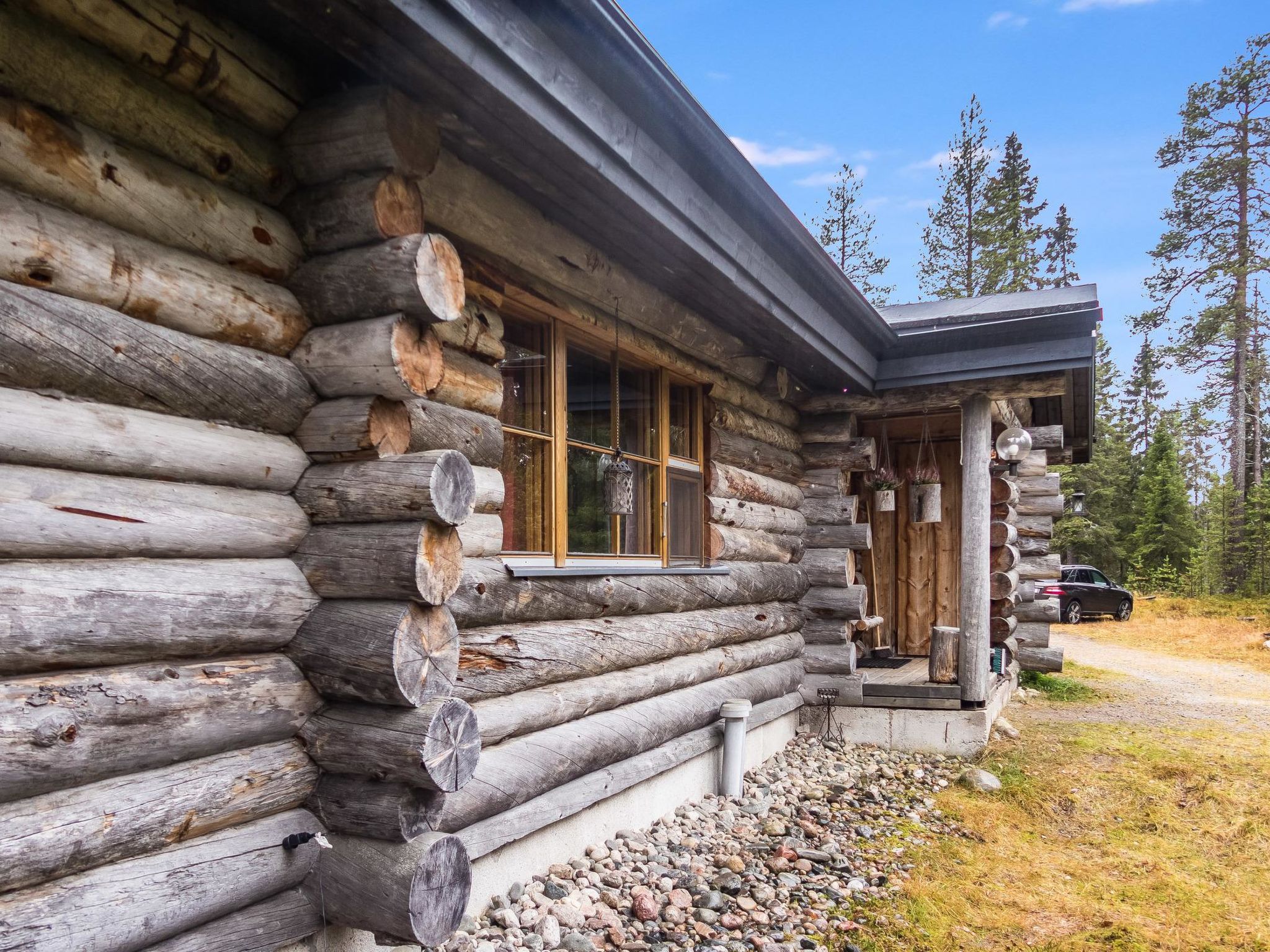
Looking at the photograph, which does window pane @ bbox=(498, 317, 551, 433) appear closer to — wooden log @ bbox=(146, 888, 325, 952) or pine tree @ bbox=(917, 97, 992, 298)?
wooden log @ bbox=(146, 888, 325, 952)

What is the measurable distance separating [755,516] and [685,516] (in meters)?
0.87

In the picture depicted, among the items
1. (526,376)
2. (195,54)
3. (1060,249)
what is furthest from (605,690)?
(1060,249)

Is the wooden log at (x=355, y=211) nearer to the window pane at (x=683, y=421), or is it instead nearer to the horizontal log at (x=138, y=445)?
the horizontal log at (x=138, y=445)

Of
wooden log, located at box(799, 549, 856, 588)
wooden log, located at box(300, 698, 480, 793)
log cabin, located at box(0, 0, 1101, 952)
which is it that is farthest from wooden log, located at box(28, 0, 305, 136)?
wooden log, located at box(799, 549, 856, 588)

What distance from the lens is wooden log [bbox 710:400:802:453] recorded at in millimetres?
5980

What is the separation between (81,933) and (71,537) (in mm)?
912

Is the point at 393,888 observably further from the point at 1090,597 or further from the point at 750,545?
the point at 1090,597

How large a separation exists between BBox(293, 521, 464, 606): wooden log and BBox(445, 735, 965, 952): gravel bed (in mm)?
1507

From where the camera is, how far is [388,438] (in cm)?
270

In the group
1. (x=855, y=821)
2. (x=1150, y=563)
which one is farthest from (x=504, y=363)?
(x=1150, y=563)

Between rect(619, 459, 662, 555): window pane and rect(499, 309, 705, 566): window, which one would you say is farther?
rect(619, 459, 662, 555): window pane

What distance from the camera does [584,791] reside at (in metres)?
3.99

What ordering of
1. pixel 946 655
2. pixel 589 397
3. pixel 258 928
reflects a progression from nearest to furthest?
pixel 258 928, pixel 589 397, pixel 946 655

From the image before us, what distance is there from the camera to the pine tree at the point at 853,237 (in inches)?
928
